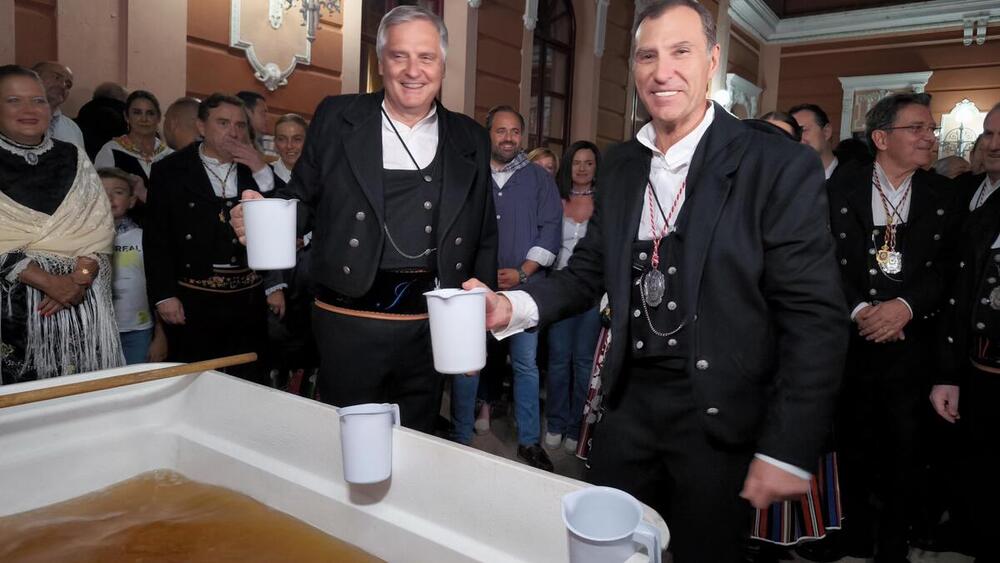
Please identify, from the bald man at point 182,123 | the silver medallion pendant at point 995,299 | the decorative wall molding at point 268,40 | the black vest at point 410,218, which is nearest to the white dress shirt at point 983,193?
the silver medallion pendant at point 995,299

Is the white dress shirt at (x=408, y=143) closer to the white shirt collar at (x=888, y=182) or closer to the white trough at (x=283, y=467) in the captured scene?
the white trough at (x=283, y=467)

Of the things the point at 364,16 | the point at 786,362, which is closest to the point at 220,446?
the point at 786,362

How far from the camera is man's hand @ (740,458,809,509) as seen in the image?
1376 millimetres

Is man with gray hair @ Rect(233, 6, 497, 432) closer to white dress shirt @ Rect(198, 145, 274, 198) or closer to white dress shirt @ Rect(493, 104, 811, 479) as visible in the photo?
white dress shirt @ Rect(493, 104, 811, 479)

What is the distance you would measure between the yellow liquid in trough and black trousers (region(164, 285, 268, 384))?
5.14 ft

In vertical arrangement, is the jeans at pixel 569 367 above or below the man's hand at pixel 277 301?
below

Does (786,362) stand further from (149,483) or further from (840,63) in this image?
(840,63)

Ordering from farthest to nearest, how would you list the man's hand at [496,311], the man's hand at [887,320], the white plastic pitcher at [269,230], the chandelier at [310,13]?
the chandelier at [310,13] → the man's hand at [887,320] → the white plastic pitcher at [269,230] → the man's hand at [496,311]

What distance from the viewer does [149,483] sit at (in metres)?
1.74

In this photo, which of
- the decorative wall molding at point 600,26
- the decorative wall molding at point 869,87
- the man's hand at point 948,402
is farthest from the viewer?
the decorative wall molding at point 869,87

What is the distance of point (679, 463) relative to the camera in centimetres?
159

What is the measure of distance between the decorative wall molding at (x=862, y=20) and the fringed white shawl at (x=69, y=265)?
38.8ft

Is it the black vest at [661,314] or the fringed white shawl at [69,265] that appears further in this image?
the fringed white shawl at [69,265]

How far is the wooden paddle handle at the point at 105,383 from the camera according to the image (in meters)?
1.47
